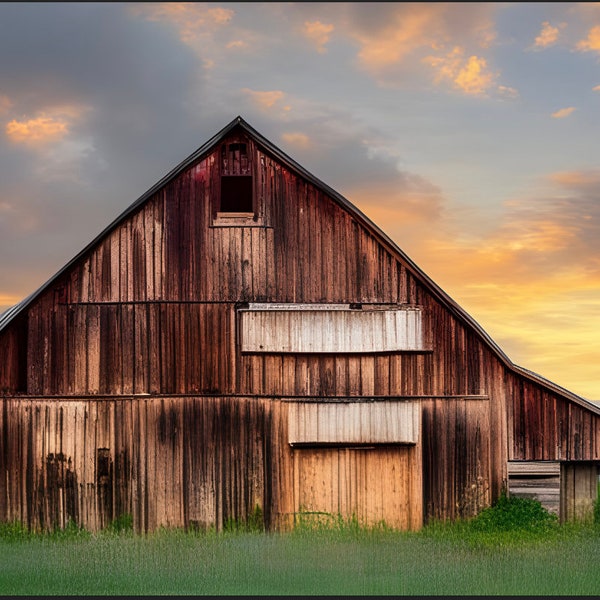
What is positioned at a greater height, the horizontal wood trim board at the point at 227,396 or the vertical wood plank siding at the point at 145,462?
the horizontal wood trim board at the point at 227,396

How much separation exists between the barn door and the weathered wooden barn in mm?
44

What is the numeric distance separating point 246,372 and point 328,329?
2065mm

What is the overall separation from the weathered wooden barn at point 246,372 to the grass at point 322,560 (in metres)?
0.70

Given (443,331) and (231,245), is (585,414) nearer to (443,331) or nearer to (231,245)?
(443,331)

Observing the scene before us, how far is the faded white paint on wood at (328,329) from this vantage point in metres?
21.2

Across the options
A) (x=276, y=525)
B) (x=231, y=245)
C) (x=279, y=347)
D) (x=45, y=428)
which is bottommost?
(x=276, y=525)

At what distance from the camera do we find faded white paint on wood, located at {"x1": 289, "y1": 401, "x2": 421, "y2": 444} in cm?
2116

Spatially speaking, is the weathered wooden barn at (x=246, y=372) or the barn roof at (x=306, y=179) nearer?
the barn roof at (x=306, y=179)

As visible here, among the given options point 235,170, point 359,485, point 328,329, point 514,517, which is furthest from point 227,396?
point 514,517

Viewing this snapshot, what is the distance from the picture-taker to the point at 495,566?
53.2ft

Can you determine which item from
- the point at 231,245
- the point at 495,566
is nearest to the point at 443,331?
the point at 231,245

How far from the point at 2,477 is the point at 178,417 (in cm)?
419

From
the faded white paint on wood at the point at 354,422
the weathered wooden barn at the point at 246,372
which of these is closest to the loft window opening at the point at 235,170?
the weathered wooden barn at the point at 246,372

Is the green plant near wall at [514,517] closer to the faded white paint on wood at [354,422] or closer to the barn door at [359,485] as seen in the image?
the barn door at [359,485]
